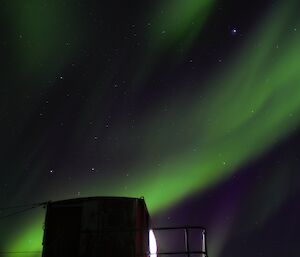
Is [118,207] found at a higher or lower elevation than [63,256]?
higher

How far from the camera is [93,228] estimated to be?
34.4ft

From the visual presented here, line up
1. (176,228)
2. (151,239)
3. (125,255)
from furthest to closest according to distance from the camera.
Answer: (151,239), (125,255), (176,228)

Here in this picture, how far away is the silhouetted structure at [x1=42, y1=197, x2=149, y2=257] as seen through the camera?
1034 centimetres

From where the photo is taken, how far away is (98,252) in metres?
10.3

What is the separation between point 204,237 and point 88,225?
10.9 ft

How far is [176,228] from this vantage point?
9664mm

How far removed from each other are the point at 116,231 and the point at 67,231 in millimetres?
1534

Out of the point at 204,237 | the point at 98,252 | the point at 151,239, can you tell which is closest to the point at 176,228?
the point at 204,237

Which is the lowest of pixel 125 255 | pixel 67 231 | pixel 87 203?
pixel 125 255

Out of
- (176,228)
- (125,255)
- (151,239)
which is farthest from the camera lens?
(151,239)

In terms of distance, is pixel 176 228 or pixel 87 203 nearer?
pixel 176 228

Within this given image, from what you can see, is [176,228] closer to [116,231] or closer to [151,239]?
[116,231]

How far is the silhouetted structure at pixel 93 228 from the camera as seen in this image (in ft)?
33.9

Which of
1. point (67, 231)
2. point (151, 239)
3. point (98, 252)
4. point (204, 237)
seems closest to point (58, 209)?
point (67, 231)
